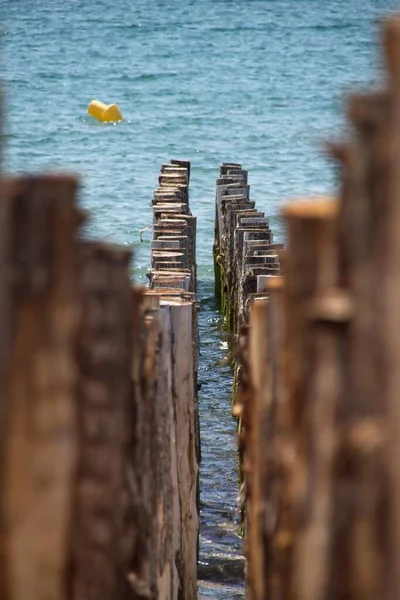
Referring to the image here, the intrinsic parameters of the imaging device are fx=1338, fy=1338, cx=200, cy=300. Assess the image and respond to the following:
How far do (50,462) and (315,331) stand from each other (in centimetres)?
77

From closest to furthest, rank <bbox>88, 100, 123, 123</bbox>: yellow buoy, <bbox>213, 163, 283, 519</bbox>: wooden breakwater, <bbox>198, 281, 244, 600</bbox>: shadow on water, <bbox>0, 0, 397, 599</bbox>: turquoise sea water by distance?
<bbox>213, 163, 283, 519</bbox>: wooden breakwater < <bbox>198, 281, 244, 600</bbox>: shadow on water < <bbox>0, 0, 397, 599</bbox>: turquoise sea water < <bbox>88, 100, 123, 123</bbox>: yellow buoy

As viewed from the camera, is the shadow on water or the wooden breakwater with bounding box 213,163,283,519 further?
the shadow on water

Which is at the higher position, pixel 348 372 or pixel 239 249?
pixel 239 249

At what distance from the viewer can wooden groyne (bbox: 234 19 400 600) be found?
125 inches

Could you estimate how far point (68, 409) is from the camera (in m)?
3.49

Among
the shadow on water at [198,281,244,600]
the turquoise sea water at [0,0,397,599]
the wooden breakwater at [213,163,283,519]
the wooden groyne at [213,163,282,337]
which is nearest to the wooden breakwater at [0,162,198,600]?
the wooden breakwater at [213,163,283,519]

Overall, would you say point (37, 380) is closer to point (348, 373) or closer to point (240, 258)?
point (348, 373)

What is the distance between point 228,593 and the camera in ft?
24.4

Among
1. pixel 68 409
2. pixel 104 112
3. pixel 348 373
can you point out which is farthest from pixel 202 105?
pixel 348 373

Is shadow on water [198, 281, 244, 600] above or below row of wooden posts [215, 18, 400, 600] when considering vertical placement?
below

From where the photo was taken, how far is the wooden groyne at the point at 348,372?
3186mm

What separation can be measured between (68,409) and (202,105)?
30610 mm

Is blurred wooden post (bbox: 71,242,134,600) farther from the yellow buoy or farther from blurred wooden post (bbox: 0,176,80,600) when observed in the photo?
the yellow buoy

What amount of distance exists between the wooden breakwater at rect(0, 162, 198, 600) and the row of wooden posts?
18.9 inches
